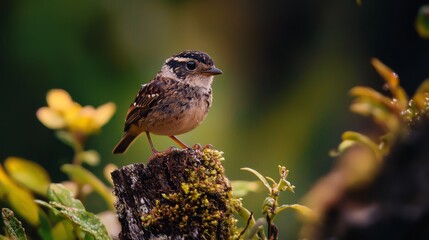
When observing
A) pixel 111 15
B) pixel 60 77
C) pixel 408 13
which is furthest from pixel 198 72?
pixel 408 13

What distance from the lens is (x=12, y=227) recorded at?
2.45 m

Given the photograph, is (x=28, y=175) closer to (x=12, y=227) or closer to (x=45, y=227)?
(x=45, y=227)

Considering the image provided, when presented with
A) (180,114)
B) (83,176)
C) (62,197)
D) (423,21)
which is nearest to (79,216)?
(62,197)

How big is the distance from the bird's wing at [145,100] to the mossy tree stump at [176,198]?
136 cm

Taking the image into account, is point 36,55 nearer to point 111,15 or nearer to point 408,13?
point 111,15

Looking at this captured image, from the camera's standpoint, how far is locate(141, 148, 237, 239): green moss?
2441 millimetres

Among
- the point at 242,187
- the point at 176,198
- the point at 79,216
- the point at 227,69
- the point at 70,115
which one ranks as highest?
the point at 227,69

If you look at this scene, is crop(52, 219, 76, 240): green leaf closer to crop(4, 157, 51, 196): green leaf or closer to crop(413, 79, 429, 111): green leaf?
crop(4, 157, 51, 196): green leaf

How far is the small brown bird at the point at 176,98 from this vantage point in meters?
3.83

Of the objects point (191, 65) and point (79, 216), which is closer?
point (79, 216)

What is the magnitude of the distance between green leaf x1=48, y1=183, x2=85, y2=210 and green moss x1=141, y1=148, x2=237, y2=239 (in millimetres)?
323

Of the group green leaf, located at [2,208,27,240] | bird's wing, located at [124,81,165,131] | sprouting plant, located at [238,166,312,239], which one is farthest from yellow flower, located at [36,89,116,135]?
sprouting plant, located at [238,166,312,239]

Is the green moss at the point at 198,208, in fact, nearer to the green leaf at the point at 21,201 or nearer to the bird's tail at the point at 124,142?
the green leaf at the point at 21,201

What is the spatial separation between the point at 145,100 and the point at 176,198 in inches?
63.9
